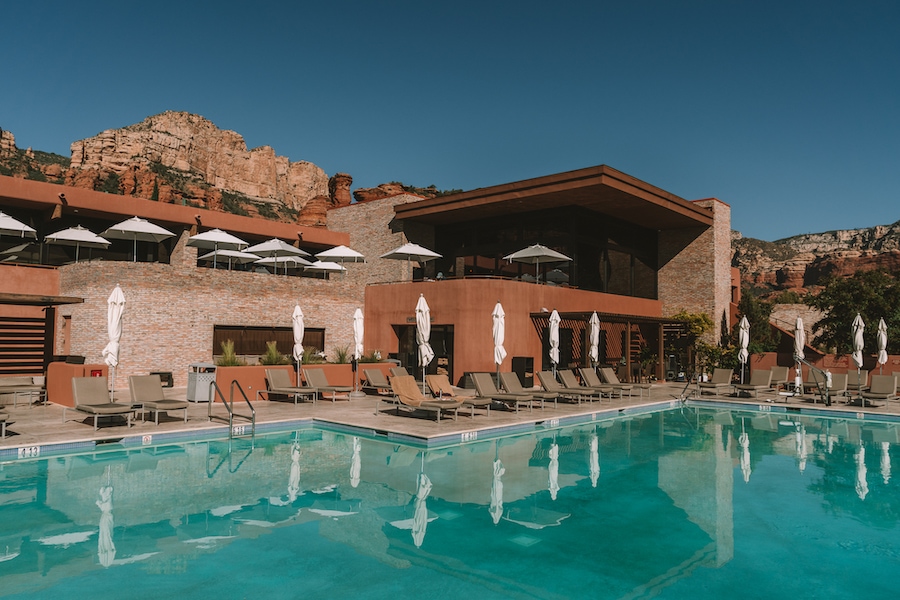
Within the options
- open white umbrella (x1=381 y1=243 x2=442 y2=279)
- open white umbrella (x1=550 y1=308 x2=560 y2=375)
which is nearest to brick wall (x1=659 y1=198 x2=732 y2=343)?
open white umbrella (x1=550 y1=308 x2=560 y2=375)

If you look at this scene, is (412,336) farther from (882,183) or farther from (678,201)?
(882,183)

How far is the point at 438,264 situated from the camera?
2723 cm

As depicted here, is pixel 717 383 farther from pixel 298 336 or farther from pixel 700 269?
pixel 298 336

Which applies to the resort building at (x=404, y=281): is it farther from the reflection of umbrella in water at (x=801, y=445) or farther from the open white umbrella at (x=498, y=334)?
the reflection of umbrella in water at (x=801, y=445)

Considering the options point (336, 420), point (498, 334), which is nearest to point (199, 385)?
point (336, 420)

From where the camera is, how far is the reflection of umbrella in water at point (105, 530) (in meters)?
5.39

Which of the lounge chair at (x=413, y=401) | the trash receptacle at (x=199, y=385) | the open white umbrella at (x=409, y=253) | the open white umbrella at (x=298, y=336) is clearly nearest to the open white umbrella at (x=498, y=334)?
the lounge chair at (x=413, y=401)

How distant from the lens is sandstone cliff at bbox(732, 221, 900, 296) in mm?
84312

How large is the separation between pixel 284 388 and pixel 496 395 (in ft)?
16.7

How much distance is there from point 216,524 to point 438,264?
21.4 m

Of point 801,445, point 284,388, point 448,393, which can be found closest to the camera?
point 801,445

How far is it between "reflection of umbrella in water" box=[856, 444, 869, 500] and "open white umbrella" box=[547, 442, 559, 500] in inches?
155

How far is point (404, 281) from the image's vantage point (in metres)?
22.8

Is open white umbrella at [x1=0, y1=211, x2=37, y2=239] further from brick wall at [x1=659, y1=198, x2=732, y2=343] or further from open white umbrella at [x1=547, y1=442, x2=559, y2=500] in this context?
brick wall at [x1=659, y1=198, x2=732, y2=343]
